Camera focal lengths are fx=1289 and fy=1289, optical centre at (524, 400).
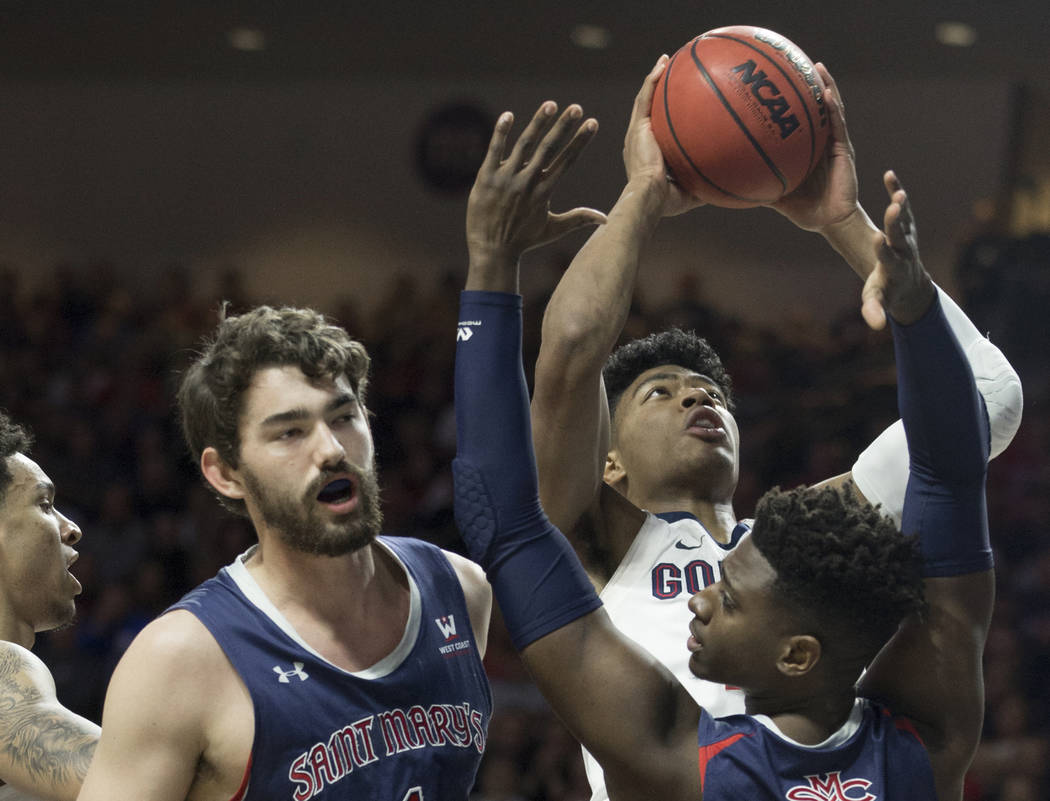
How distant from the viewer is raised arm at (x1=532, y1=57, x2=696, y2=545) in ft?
7.34

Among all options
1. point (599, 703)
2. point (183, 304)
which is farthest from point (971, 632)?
point (183, 304)

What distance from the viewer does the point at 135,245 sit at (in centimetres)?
1041

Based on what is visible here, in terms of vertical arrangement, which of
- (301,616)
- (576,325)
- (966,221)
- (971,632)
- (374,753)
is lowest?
(374,753)

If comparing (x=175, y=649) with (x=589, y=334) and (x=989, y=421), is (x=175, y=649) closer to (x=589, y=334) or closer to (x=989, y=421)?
(x=589, y=334)

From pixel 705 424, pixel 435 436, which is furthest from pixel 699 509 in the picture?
pixel 435 436

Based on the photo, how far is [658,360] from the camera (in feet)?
10.3

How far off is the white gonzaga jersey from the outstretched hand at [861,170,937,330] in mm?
927

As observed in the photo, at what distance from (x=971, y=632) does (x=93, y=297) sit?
27.5 ft

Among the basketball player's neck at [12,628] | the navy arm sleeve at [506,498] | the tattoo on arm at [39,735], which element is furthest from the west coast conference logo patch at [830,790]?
the basketball player's neck at [12,628]

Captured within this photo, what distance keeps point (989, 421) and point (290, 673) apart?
1401mm

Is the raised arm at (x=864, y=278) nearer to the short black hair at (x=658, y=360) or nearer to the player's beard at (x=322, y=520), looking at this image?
the short black hair at (x=658, y=360)

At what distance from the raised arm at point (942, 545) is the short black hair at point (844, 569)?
0.16 ft

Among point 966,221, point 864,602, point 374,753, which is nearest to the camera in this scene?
point 864,602

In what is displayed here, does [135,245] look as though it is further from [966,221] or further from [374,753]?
[374,753]
